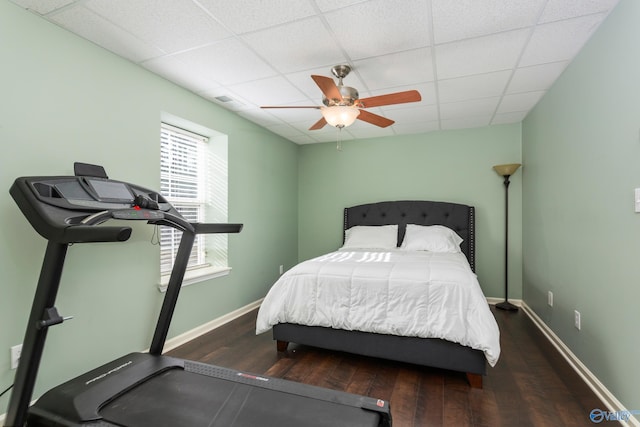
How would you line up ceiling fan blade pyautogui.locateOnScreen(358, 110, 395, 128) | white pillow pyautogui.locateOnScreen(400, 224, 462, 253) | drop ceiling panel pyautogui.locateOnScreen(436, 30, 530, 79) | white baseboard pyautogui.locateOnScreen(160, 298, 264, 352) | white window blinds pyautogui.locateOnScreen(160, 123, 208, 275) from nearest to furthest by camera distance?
drop ceiling panel pyautogui.locateOnScreen(436, 30, 530, 79)
ceiling fan blade pyautogui.locateOnScreen(358, 110, 395, 128)
white baseboard pyautogui.locateOnScreen(160, 298, 264, 352)
white window blinds pyautogui.locateOnScreen(160, 123, 208, 275)
white pillow pyautogui.locateOnScreen(400, 224, 462, 253)

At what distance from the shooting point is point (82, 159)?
2.07 meters

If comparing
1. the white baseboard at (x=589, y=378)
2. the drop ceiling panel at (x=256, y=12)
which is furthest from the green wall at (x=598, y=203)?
the drop ceiling panel at (x=256, y=12)

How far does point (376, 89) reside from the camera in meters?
2.88

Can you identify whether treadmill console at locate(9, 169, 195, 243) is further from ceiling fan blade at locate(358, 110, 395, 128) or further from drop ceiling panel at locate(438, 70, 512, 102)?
drop ceiling panel at locate(438, 70, 512, 102)

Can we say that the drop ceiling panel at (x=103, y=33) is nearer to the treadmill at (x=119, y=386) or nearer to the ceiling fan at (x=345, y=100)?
the treadmill at (x=119, y=386)

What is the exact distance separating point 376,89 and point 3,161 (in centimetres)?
275

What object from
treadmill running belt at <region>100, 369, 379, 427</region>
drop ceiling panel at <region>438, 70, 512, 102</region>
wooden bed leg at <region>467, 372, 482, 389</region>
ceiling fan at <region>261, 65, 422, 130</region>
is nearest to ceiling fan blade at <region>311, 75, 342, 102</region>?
ceiling fan at <region>261, 65, 422, 130</region>

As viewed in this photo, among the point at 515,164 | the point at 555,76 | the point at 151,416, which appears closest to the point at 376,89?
the point at 555,76

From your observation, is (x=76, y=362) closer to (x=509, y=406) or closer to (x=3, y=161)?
(x=3, y=161)

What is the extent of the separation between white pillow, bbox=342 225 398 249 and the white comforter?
1337 mm

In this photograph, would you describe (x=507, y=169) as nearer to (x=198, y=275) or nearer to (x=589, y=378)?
(x=589, y=378)

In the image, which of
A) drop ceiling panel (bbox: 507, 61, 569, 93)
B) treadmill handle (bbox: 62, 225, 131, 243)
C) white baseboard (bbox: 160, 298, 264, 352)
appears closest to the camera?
treadmill handle (bbox: 62, 225, 131, 243)

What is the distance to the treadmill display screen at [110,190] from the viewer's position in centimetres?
168

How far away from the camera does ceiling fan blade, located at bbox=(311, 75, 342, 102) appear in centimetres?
201
